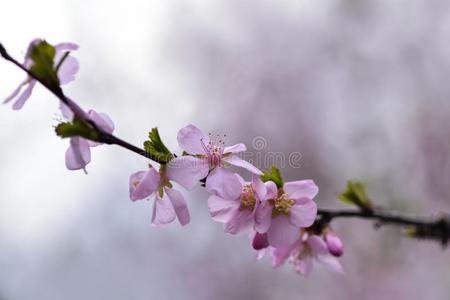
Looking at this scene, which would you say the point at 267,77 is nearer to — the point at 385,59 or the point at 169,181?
the point at 385,59

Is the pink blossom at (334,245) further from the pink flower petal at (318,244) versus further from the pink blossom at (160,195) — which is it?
the pink blossom at (160,195)

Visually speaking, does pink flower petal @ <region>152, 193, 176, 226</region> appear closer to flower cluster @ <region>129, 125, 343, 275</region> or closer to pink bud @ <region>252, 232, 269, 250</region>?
flower cluster @ <region>129, 125, 343, 275</region>

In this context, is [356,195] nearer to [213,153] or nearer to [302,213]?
[302,213]

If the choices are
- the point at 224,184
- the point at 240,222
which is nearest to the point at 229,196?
the point at 224,184

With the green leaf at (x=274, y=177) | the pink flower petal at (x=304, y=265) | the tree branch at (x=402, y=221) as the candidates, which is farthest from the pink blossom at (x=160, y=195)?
the pink flower petal at (x=304, y=265)

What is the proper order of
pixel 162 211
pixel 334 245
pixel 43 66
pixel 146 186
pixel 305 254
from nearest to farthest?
1. pixel 43 66
2. pixel 146 186
3. pixel 162 211
4. pixel 334 245
5. pixel 305 254
